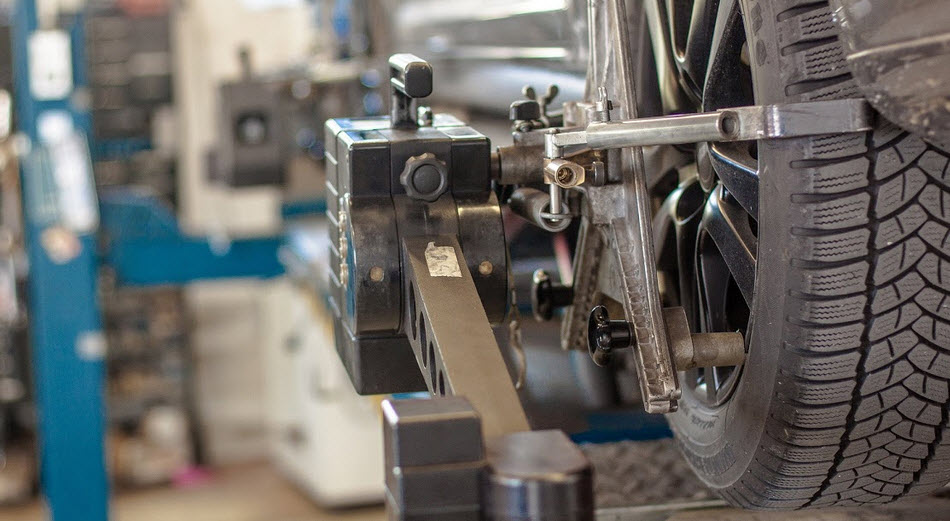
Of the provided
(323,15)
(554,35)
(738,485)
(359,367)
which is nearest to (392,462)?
(359,367)

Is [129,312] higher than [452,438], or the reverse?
[452,438]

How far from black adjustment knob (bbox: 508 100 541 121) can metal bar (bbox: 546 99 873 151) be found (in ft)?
0.73

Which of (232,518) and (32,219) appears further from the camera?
(232,518)

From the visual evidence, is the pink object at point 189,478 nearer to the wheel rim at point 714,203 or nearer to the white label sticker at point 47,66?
the white label sticker at point 47,66

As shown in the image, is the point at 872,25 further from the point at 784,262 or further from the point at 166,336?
the point at 166,336

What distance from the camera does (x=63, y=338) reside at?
410 centimetres

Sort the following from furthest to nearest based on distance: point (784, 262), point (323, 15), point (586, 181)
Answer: point (323, 15) → point (586, 181) → point (784, 262)

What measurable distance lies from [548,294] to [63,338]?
10.2ft

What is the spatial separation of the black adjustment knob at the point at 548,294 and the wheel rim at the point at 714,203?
14 cm

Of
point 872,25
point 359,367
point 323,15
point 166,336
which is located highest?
point 323,15

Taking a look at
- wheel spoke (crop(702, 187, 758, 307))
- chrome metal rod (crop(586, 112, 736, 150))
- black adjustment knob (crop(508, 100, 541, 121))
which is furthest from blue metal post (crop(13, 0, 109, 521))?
chrome metal rod (crop(586, 112, 736, 150))

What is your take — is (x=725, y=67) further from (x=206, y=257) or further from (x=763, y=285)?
(x=206, y=257)

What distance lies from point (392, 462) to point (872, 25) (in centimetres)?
52

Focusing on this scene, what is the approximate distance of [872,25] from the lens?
92cm
